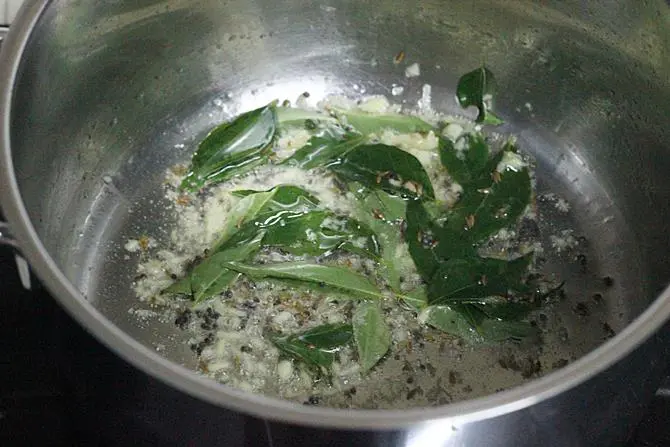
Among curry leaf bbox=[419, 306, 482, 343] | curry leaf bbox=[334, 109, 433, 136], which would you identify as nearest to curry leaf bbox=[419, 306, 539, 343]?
curry leaf bbox=[419, 306, 482, 343]

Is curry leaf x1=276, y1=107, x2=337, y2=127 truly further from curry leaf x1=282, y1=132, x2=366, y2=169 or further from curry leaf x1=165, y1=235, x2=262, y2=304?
curry leaf x1=165, y1=235, x2=262, y2=304

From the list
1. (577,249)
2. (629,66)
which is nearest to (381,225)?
(577,249)

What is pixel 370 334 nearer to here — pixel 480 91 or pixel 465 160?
pixel 465 160

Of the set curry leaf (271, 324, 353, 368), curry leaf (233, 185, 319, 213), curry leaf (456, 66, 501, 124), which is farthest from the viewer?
curry leaf (456, 66, 501, 124)

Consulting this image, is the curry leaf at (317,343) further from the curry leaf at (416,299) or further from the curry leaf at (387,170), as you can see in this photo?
the curry leaf at (387,170)

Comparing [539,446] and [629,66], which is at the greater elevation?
[629,66]

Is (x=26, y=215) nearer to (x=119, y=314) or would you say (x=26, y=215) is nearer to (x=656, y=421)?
(x=119, y=314)
